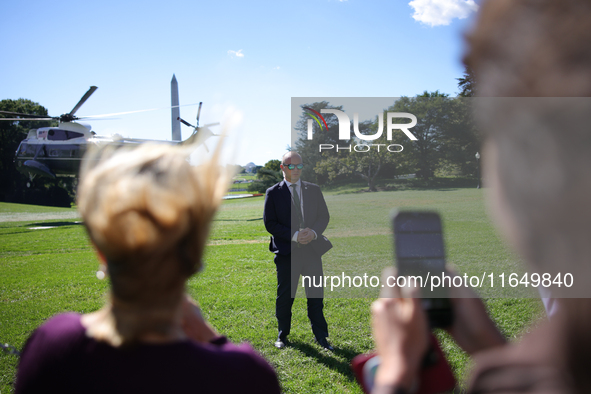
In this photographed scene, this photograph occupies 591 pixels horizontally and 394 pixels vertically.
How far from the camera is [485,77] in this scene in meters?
0.54

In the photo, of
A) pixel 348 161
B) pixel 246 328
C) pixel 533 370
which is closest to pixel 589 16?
pixel 533 370

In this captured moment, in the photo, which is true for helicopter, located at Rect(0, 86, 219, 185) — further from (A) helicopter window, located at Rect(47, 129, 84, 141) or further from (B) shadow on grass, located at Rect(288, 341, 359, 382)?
(B) shadow on grass, located at Rect(288, 341, 359, 382)

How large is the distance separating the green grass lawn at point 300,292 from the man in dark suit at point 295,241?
0.45 metres

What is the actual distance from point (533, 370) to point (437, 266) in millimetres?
409

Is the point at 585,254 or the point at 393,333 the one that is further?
the point at 393,333

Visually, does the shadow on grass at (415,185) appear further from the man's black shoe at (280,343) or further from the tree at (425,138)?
the man's black shoe at (280,343)

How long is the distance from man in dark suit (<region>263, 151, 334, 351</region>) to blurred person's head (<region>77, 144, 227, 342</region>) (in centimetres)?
402

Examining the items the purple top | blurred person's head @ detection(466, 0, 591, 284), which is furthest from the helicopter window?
blurred person's head @ detection(466, 0, 591, 284)

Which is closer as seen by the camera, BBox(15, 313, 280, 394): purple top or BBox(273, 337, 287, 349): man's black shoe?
BBox(15, 313, 280, 394): purple top

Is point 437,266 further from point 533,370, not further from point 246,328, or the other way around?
point 246,328

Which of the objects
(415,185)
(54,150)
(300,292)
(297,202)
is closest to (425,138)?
(415,185)

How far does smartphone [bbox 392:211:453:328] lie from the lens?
79 centimetres

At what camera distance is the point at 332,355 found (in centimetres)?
473

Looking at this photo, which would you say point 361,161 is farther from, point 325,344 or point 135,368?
point 135,368
